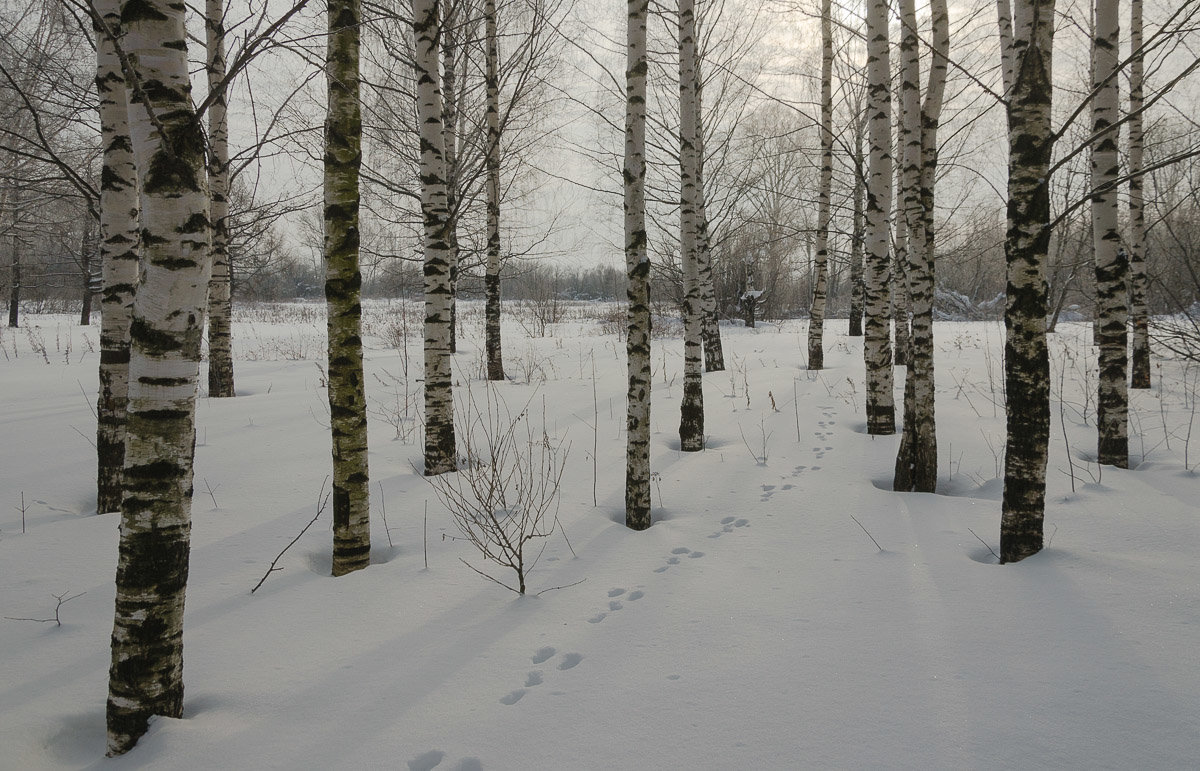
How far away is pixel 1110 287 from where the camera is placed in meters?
4.44

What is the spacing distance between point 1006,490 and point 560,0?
4.85m

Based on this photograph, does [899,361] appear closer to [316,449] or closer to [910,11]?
[910,11]

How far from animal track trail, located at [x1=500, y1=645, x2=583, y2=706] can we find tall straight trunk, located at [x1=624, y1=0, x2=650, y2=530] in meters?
1.40

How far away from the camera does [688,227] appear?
5.93 meters

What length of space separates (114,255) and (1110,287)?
22.6ft

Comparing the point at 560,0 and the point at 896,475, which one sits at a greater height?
the point at 560,0

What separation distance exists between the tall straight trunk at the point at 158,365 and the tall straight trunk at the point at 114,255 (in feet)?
5.49

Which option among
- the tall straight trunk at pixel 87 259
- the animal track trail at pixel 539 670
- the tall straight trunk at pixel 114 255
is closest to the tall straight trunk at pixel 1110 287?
the animal track trail at pixel 539 670

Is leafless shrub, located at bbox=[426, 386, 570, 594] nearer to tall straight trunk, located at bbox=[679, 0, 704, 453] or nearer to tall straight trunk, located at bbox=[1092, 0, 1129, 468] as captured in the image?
tall straight trunk, located at bbox=[679, 0, 704, 453]

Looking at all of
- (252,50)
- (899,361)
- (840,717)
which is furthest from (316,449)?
(899,361)

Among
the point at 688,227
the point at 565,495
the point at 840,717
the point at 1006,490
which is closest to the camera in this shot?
the point at 840,717

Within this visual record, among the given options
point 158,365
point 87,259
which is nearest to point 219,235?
point 158,365

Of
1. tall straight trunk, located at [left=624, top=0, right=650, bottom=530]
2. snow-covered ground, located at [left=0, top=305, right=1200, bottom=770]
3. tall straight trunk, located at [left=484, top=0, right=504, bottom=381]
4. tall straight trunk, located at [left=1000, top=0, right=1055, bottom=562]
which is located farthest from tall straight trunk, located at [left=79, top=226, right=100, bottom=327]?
tall straight trunk, located at [left=1000, top=0, right=1055, bottom=562]

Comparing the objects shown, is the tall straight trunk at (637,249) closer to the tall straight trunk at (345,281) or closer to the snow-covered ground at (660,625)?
the snow-covered ground at (660,625)
